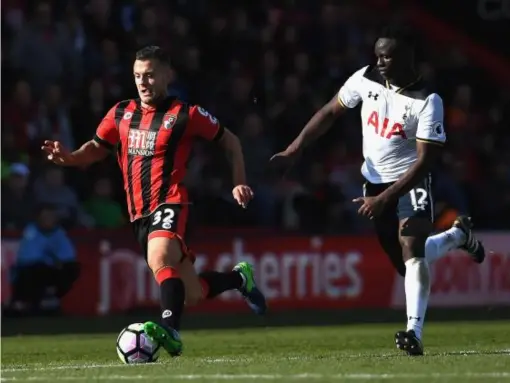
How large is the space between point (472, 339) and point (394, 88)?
3.04 m

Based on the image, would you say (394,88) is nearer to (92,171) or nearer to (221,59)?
(92,171)

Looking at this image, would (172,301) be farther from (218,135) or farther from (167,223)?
(218,135)

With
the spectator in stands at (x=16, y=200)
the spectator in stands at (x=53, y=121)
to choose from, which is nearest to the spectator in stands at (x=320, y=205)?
the spectator in stands at (x=53, y=121)

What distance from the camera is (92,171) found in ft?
57.0

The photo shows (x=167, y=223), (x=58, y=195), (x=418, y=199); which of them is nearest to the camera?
(x=167, y=223)

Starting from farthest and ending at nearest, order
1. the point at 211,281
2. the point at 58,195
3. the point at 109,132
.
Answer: the point at 58,195, the point at 211,281, the point at 109,132

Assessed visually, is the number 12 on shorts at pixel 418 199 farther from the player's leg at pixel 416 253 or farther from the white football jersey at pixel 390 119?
the white football jersey at pixel 390 119

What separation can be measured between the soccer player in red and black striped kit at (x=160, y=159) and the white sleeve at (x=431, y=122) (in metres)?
1.25

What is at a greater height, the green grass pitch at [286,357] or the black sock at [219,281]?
the black sock at [219,281]

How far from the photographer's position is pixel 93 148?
10.1 meters

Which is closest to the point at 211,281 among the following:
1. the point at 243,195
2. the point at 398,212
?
the point at 243,195

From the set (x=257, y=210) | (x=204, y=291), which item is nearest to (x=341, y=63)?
(x=257, y=210)

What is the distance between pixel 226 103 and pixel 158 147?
9122 mm

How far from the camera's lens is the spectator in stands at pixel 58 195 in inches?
656
